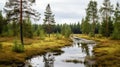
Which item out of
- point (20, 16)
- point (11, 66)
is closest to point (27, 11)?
point (20, 16)

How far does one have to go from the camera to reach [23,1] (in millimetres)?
43906

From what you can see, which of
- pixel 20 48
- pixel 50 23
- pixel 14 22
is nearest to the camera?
pixel 20 48

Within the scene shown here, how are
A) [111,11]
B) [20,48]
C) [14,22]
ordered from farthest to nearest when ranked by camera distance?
[111,11] → [14,22] → [20,48]

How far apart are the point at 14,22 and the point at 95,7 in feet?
201

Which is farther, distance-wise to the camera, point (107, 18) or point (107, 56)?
point (107, 18)

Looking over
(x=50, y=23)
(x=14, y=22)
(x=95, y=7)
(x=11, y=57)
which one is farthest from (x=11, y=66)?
(x=50, y=23)

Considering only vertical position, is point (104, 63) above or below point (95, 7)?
below

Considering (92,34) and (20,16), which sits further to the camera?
(92,34)

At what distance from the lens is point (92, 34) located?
106m

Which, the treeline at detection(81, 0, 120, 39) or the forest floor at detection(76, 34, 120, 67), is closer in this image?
the forest floor at detection(76, 34, 120, 67)

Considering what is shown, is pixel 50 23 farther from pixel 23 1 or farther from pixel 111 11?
pixel 23 1

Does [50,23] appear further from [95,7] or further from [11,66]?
[11,66]


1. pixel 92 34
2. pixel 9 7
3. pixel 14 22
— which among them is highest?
pixel 9 7

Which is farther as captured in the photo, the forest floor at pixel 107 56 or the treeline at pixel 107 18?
the treeline at pixel 107 18
